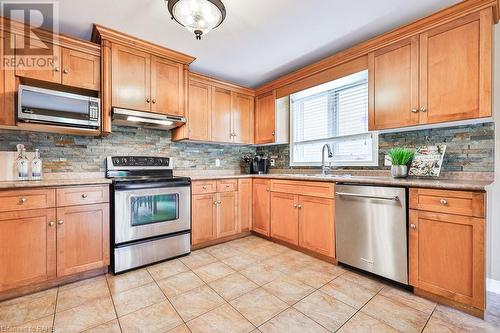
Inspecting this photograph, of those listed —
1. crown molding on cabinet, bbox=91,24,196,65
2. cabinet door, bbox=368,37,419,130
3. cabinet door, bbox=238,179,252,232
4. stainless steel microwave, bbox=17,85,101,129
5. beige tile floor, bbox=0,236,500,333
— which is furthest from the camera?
cabinet door, bbox=238,179,252,232

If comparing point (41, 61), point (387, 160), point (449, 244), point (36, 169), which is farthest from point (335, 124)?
point (36, 169)

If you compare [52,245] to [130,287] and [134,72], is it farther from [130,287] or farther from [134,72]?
[134,72]

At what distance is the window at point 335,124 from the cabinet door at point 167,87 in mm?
1682

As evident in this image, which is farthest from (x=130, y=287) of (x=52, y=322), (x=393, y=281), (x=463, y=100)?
(x=463, y=100)

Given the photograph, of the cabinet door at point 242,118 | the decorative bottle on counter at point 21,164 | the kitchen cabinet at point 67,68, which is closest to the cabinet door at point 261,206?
the cabinet door at point 242,118

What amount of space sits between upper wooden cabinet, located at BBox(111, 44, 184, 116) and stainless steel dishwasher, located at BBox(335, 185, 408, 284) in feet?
7.38

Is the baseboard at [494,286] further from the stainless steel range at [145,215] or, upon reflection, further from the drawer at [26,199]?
the drawer at [26,199]

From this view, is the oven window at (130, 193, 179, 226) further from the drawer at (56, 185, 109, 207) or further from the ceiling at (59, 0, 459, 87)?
the ceiling at (59, 0, 459, 87)

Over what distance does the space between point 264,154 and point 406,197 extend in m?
2.56

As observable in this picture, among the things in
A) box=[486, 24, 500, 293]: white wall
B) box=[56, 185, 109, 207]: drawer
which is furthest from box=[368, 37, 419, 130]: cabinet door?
box=[56, 185, 109, 207]: drawer

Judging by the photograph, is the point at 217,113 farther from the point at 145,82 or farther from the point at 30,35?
the point at 30,35

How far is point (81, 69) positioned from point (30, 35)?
0.43 m

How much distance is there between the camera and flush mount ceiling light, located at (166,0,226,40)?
174 cm

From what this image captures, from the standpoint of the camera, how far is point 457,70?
187 cm
